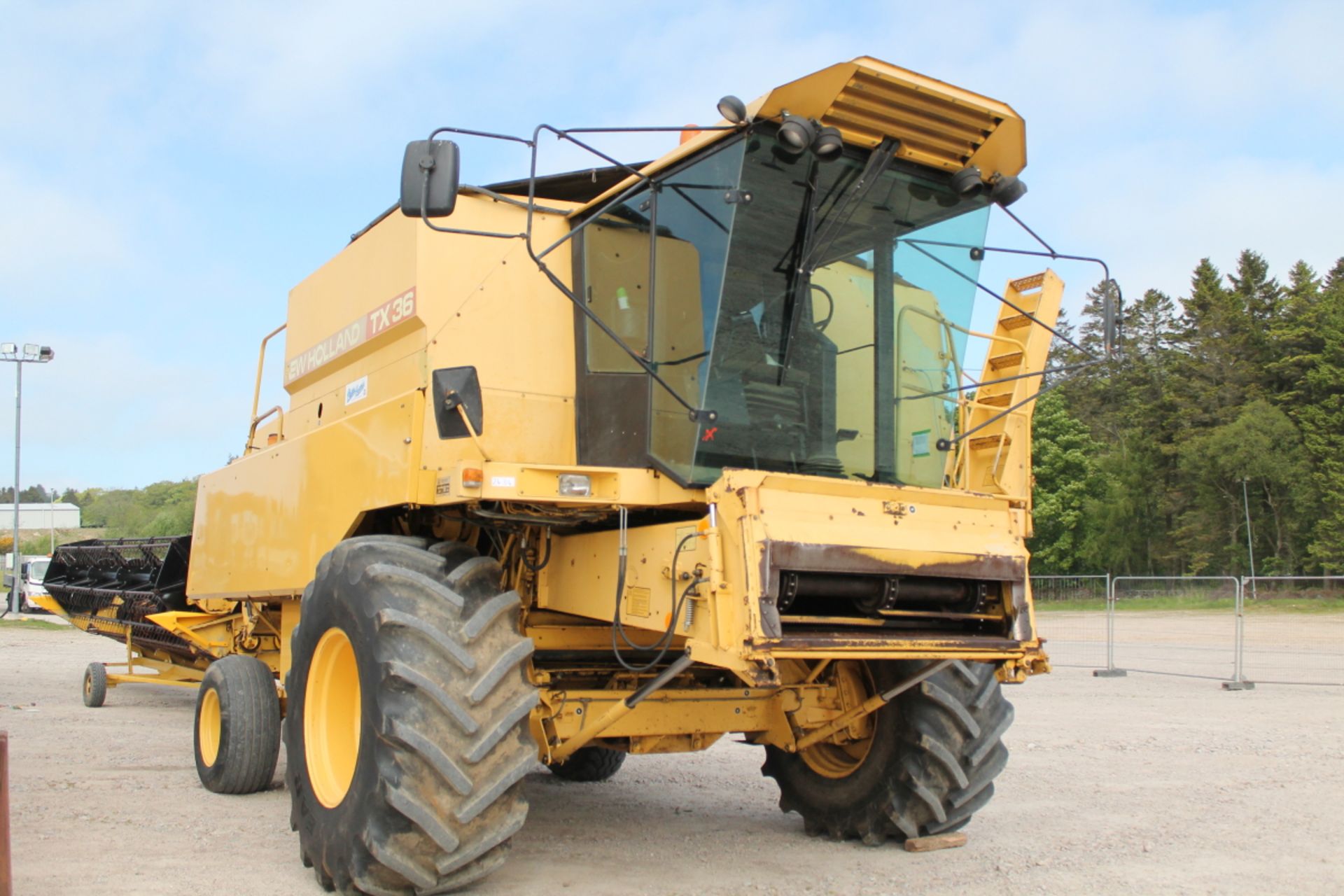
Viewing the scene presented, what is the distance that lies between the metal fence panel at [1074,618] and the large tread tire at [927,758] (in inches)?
537

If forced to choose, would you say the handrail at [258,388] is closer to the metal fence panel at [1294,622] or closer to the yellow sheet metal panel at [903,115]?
the yellow sheet metal panel at [903,115]

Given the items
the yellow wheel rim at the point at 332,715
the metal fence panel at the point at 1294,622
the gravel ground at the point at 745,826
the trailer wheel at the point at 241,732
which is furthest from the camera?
the metal fence panel at the point at 1294,622

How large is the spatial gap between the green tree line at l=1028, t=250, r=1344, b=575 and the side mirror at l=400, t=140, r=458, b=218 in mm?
53865

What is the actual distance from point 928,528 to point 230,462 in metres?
5.79

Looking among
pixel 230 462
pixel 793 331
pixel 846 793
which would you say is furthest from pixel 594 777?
pixel 793 331

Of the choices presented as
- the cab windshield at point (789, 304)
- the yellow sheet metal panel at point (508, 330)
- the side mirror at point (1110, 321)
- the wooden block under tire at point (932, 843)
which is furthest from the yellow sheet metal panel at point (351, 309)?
the wooden block under tire at point (932, 843)

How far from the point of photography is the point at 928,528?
199 inches

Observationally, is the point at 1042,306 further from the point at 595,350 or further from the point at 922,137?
the point at 595,350

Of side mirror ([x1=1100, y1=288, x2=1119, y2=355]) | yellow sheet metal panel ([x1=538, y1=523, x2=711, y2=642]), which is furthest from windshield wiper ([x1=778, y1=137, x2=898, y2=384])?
side mirror ([x1=1100, y1=288, x2=1119, y2=355])

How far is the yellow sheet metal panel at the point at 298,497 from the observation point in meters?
5.60

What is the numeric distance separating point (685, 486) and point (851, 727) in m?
2.01

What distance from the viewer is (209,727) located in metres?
7.75

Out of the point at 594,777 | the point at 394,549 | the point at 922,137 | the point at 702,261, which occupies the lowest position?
the point at 594,777

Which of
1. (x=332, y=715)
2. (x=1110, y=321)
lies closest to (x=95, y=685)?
(x=332, y=715)
